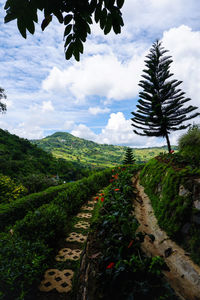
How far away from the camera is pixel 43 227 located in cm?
344

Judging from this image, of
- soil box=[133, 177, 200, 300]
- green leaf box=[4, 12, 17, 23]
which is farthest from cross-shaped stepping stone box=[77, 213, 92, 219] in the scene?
green leaf box=[4, 12, 17, 23]

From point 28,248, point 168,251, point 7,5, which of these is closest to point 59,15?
point 7,5

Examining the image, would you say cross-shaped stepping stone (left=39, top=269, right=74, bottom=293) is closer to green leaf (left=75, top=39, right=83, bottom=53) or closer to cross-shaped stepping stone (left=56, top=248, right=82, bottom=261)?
cross-shaped stepping stone (left=56, top=248, right=82, bottom=261)

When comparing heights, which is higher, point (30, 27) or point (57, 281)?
point (30, 27)

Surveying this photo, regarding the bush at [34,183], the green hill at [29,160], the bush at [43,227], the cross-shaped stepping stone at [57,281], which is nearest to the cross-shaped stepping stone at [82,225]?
the bush at [43,227]

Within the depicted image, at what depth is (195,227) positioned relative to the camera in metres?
1.88

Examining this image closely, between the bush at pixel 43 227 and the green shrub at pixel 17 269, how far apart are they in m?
0.51

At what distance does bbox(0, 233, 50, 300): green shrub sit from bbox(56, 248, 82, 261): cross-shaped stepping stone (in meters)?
0.71

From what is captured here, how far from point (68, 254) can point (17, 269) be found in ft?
5.10

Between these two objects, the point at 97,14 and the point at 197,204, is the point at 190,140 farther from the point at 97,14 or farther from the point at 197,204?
the point at 97,14

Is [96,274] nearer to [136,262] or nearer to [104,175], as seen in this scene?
[136,262]

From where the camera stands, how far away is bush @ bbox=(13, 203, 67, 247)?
3275 millimetres

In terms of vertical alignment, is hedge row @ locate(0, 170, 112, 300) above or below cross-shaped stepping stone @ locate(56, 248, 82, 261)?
above

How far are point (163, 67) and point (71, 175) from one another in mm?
31931
